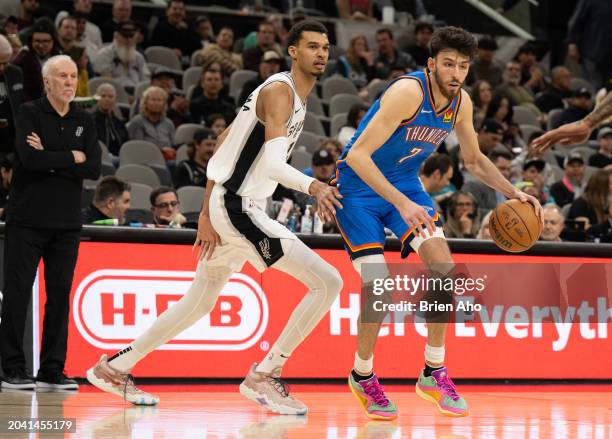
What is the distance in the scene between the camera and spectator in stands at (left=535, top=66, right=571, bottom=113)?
17172 millimetres

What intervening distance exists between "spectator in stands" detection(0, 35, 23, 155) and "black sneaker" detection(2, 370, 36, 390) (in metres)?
2.76

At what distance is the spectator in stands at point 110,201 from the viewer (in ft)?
29.8

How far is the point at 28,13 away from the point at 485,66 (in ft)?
22.7

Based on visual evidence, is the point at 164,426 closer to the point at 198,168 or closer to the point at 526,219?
the point at 526,219

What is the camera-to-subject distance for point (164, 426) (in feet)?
18.4

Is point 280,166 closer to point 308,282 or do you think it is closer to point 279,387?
point 308,282

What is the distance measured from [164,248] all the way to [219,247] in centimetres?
209

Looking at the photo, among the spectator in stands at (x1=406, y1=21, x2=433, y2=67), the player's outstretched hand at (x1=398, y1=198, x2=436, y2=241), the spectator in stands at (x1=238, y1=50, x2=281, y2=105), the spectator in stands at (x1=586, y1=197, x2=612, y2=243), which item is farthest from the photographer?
the spectator in stands at (x1=406, y1=21, x2=433, y2=67)

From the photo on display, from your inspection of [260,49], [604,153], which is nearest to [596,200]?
[604,153]

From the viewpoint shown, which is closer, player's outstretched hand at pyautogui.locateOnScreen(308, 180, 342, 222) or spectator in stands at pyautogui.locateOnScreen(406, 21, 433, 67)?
player's outstretched hand at pyautogui.locateOnScreen(308, 180, 342, 222)

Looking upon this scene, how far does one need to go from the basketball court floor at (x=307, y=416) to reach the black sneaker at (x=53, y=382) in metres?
0.14

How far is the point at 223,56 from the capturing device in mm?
14656

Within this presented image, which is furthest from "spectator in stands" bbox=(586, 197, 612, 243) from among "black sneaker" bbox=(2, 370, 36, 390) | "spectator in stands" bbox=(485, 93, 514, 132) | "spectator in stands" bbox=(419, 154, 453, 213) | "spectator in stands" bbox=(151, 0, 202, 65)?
"spectator in stands" bbox=(151, 0, 202, 65)

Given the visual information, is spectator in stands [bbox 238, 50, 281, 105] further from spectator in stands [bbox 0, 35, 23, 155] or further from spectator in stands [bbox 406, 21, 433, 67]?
spectator in stands [bbox 0, 35, 23, 155]
